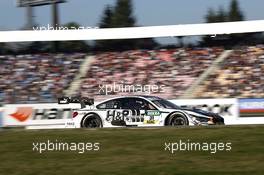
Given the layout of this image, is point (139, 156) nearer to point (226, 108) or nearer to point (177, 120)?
point (177, 120)

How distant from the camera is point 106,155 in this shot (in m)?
10.8

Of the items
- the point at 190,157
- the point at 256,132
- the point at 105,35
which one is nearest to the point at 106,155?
the point at 190,157

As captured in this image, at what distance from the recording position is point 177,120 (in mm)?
17016

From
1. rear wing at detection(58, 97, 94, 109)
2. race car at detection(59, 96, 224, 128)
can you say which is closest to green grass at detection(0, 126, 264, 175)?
race car at detection(59, 96, 224, 128)

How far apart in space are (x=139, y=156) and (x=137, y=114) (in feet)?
22.8

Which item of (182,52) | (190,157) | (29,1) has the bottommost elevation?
(190,157)

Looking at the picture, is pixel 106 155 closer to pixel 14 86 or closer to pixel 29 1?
pixel 14 86

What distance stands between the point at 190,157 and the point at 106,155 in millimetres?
1724

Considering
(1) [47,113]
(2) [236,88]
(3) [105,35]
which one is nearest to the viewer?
(1) [47,113]

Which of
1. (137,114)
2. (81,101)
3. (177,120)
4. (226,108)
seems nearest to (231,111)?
(226,108)

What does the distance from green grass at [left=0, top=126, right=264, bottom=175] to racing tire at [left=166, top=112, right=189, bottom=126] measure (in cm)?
263

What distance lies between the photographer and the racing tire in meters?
16.8

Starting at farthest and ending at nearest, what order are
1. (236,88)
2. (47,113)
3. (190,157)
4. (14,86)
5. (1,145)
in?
(14,86) < (236,88) < (47,113) < (1,145) < (190,157)

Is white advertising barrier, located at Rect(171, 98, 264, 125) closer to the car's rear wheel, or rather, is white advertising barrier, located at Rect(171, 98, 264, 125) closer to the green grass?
the car's rear wheel
